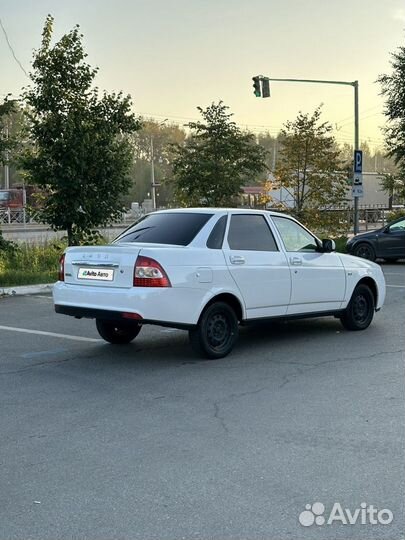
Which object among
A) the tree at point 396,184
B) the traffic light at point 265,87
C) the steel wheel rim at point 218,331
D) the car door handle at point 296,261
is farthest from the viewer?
the tree at point 396,184

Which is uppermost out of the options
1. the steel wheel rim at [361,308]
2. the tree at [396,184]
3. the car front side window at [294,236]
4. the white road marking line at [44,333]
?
the tree at [396,184]

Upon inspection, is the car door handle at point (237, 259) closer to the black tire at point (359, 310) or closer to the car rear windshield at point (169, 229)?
the car rear windshield at point (169, 229)

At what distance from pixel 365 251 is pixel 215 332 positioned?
14.4m

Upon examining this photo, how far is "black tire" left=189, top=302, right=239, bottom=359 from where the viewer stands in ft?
24.5

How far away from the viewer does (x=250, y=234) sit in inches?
325

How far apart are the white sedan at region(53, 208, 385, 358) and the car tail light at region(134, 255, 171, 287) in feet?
0.03

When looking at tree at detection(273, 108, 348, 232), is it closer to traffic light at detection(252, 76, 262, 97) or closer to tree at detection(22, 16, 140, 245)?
traffic light at detection(252, 76, 262, 97)

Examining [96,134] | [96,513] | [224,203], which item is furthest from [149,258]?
[224,203]

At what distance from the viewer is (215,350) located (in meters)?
7.63

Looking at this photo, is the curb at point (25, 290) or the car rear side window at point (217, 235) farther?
the curb at point (25, 290)

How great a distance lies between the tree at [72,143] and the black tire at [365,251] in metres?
8.33

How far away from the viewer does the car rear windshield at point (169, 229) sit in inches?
304

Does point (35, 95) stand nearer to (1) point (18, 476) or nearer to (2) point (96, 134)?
(2) point (96, 134)

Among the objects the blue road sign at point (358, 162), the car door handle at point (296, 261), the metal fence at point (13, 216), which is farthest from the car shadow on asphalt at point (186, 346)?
the metal fence at point (13, 216)
